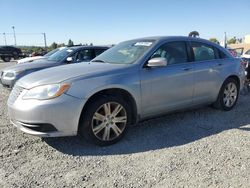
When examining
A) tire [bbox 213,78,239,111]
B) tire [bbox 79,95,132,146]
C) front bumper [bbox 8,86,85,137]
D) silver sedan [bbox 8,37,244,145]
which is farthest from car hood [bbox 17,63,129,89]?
tire [bbox 213,78,239,111]

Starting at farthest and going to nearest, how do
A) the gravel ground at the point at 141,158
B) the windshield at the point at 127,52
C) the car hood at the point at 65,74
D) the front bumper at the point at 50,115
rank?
the windshield at the point at 127,52 < the car hood at the point at 65,74 < the front bumper at the point at 50,115 < the gravel ground at the point at 141,158

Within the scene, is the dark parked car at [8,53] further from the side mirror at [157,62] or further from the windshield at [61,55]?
the side mirror at [157,62]

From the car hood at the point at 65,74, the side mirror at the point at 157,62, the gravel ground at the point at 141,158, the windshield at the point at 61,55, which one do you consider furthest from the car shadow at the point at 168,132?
the windshield at the point at 61,55

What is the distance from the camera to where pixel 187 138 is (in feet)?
14.2

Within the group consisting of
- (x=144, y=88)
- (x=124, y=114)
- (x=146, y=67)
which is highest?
(x=146, y=67)

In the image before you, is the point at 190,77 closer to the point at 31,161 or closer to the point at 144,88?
the point at 144,88

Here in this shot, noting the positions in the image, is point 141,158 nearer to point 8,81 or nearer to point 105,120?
point 105,120

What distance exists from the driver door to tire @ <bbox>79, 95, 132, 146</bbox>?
1.36ft

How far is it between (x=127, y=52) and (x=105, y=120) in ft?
4.62

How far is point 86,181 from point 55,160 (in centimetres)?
71

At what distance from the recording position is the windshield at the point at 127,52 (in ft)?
15.0

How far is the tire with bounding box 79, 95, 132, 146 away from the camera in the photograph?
12.6ft

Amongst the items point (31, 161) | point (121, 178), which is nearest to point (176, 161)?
point (121, 178)

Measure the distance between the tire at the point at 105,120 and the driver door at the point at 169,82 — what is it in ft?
Answer: 1.36
